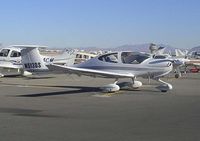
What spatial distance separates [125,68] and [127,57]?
59 cm

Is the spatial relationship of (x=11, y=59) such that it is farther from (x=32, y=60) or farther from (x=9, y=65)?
(x=32, y=60)

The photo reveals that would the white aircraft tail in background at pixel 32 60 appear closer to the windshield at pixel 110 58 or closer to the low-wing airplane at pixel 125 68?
the low-wing airplane at pixel 125 68

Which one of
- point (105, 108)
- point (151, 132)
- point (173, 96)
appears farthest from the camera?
point (173, 96)

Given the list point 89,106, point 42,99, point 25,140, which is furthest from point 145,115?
point 42,99

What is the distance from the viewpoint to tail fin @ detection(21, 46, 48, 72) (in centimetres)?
2442

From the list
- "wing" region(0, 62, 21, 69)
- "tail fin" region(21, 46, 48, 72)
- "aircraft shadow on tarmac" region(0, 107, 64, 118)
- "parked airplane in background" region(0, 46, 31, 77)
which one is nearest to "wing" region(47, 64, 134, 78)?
"tail fin" region(21, 46, 48, 72)

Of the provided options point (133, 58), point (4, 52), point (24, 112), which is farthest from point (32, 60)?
point (24, 112)

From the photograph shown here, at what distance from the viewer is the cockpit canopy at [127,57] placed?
68.5ft

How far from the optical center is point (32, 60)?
24.9 metres

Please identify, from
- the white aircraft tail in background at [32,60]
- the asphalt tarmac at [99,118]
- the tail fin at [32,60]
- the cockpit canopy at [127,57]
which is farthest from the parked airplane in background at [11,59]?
the asphalt tarmac at [99,118]

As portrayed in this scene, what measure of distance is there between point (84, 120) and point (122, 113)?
177 cm

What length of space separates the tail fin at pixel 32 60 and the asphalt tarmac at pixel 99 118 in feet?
21.3

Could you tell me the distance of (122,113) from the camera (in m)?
12.8

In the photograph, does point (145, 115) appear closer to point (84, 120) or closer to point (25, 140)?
point (84, 120)
